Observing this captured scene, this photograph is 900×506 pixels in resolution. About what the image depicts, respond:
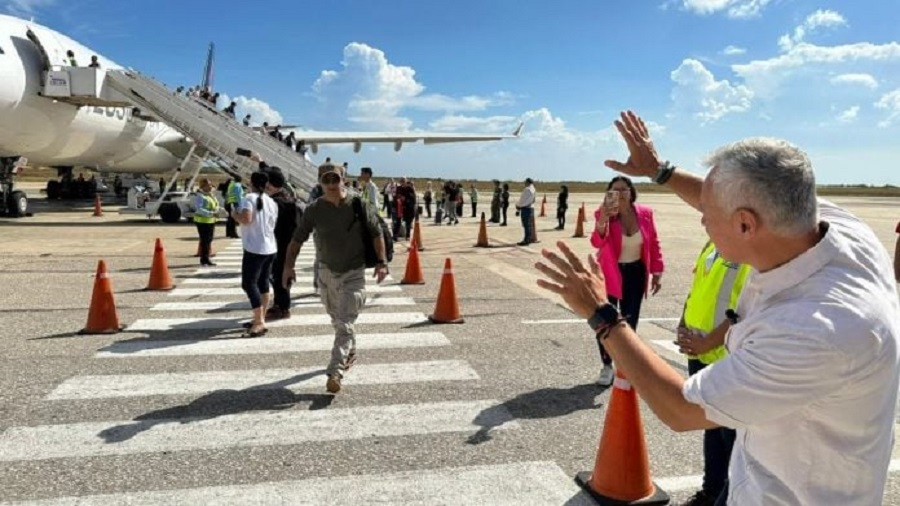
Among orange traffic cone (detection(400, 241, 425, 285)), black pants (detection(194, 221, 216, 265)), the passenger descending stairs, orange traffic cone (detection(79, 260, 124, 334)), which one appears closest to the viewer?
orange traffic cone (detection(79, 260, 124, 334))

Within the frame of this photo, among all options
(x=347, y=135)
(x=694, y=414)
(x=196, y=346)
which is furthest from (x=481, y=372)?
(x=347, y=135)

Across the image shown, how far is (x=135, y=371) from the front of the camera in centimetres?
593

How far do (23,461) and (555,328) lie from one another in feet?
18.2

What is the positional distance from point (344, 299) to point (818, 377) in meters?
4.55

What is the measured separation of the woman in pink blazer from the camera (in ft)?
17.7

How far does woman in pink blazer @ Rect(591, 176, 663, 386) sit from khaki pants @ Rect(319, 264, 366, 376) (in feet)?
6.99

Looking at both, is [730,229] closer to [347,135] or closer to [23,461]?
[23,461]

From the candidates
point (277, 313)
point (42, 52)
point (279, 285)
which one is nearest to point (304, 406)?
point (277, 313)

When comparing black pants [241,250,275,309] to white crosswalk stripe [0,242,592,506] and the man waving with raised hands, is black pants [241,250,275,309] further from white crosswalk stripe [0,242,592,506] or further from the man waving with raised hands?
the man waving with raised hands

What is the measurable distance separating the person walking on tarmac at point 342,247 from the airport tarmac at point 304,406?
2.08 feet

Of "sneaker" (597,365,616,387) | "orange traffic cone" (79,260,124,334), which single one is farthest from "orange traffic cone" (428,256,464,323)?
"orange traffic cone" (79,260,124,334)

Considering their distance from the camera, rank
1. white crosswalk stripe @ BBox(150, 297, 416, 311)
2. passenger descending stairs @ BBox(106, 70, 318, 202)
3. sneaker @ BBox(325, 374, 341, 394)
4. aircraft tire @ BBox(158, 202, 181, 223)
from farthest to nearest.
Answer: aircraft tire @ BBox(158, 202, 181, 223), passenger descending stairs @ BBox(106, 70, 318, 202), white crosswalk stripe @ BBox(150, 297, 416, 311), sneaker @ BBox(325, 374, 341, 394)

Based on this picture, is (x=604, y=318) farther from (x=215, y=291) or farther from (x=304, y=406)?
(x=215, y=291)

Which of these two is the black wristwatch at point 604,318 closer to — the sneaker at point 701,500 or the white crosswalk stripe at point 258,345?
the sneaker at point 701,500
